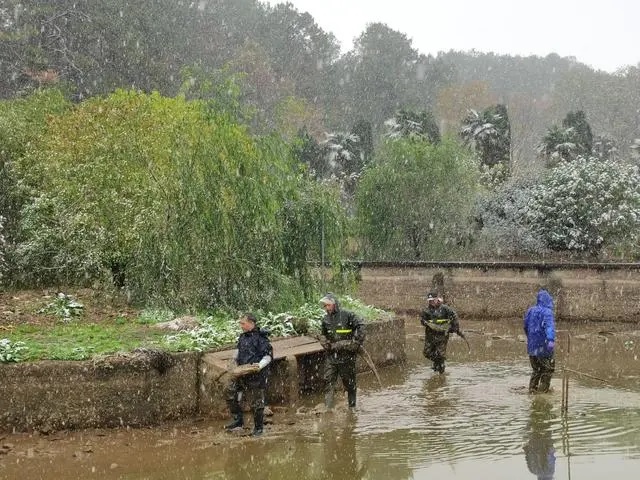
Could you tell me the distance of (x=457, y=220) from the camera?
31.5m

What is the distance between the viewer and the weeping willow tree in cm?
1399

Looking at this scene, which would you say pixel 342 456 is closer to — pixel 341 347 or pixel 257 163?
pixel 341 347

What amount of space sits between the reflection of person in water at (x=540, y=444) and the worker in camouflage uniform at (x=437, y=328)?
3.16m

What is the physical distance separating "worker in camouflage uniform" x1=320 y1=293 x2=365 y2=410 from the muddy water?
15.4 inches

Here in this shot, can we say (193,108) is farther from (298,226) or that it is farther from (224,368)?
(224,368)

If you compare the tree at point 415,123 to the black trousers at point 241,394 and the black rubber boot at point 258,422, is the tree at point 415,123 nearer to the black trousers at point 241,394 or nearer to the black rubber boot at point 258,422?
the black trousers at point 241,394

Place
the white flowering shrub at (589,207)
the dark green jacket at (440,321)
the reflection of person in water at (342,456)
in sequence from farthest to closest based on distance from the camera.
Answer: the white flowering shrub at (589,207) < the dark green jacket at (440,321) < the reflection of person in water at (342,456)

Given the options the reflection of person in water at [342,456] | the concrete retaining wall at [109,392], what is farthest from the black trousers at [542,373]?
the concrete retaining wall at [109,392]

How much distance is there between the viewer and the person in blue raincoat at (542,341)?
12102 millimetres

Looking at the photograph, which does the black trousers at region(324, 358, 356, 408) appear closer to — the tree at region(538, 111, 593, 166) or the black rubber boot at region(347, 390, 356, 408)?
the black rubber boot at region(347, 390, 356, 408)

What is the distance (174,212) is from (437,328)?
210 inches

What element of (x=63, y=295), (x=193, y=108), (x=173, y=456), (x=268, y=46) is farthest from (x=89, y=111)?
(x=268, y=46)

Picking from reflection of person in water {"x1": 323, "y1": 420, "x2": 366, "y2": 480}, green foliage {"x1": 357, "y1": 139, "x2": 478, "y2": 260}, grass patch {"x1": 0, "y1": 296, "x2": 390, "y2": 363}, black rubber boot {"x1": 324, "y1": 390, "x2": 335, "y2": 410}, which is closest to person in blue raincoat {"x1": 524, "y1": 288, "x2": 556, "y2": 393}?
black rubber boot {"x1": 324, "y1": 390, "x2": 335, "y2": 410}

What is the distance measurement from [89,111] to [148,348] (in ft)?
38.4
